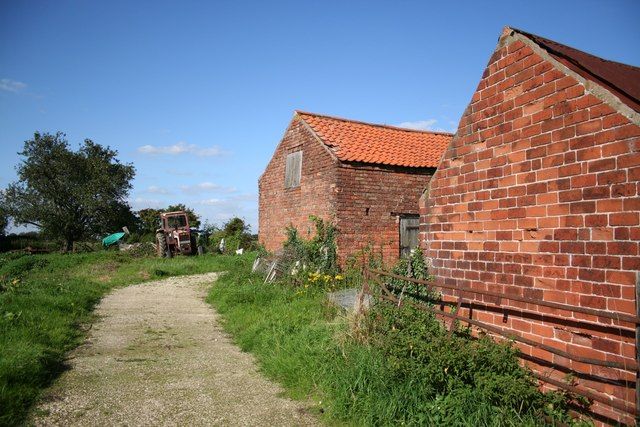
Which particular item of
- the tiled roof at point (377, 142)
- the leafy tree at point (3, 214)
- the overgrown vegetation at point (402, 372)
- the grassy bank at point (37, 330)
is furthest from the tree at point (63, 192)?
the overgrown vegetation at point (402, 372)

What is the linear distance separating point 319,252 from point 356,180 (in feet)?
7.31

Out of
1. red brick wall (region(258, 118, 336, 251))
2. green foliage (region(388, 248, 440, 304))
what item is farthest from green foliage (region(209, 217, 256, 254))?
green foliage (region(388, 248, 440, 304))

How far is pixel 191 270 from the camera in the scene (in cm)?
1677

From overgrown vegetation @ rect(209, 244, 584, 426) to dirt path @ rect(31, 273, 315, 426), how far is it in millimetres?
357

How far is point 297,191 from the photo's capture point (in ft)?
43.6

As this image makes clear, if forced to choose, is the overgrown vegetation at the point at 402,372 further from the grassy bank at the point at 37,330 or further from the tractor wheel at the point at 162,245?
the tractor wheel at the point at 162,245

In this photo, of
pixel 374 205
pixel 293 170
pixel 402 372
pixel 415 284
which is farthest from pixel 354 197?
pixel 402 372

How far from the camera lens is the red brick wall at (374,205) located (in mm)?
11352

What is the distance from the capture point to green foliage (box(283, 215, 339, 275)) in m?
11.0

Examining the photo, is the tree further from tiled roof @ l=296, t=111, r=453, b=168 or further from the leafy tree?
tiled roof @ l=296, t=111, r=453, b=168

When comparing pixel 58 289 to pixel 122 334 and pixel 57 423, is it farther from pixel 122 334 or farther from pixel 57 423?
pixel 57 423

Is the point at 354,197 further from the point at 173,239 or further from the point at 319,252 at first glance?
the point at 173,239

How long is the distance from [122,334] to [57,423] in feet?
11.4

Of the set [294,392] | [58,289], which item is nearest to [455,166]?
[294,392]
